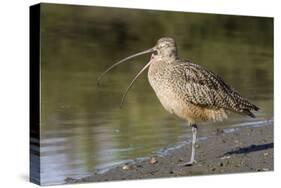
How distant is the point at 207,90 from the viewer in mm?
6930

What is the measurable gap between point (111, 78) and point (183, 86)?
2.33 feet

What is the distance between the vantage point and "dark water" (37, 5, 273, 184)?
20.4ft

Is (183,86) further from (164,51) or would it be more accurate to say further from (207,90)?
(164,51)

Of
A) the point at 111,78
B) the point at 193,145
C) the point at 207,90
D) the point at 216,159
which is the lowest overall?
the point at 216,159

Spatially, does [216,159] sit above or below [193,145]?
below

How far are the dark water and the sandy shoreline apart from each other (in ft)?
0.28

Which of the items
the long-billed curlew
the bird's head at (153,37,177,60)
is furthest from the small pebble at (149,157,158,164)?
the bird's head at (153,37,177,60)

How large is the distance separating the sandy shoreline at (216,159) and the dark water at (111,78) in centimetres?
9

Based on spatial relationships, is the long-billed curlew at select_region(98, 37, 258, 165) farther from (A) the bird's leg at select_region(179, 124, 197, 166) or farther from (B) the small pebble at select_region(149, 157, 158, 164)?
(B) the small pebble at select_region(149, 157, 158, 164)

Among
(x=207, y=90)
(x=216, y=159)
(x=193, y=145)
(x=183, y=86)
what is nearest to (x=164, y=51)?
(x=183, y=86)

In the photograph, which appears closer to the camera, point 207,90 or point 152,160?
point 152,160

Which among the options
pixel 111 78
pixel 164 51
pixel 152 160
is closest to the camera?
pixel 111 78

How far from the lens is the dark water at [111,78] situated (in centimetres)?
620

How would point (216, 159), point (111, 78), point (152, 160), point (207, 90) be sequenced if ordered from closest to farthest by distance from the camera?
point (111, 78) → point (152, 160) → point (207, 90) → point (216, 159)
